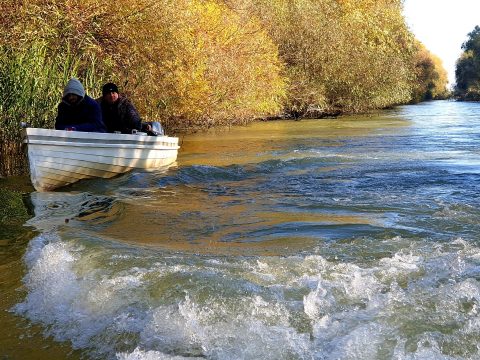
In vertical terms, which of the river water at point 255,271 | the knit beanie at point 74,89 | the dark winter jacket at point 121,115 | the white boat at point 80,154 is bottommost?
the river water at point 255,271

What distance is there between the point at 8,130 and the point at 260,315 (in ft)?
25.4

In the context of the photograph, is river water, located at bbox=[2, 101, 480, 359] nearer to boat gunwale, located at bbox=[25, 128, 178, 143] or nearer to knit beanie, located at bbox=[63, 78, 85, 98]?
boat gunwale, located at bbox=[25, 128, 178, 143]

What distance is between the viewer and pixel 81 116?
377 inches

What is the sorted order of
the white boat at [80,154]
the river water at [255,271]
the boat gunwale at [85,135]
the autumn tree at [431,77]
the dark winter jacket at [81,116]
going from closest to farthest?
the river water at [255,271], the boat gunwale at [85,135], the white boat at [80,154], the dark winter jacket at [81,116], the autumn tree at [431,77]

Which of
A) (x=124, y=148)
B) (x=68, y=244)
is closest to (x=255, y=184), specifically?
(x=124, y=148)

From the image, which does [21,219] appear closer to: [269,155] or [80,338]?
[80,338]

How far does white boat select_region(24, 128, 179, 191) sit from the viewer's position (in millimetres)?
8586

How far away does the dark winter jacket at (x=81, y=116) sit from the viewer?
952 centimetres

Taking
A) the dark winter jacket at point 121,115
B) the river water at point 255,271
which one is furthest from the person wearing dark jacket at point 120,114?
the river water at point 255,271

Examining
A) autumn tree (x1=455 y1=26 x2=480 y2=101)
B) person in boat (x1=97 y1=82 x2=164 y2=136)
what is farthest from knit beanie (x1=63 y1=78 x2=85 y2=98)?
autumn tree (x1=455 y1=26 x2=480 y2=101)

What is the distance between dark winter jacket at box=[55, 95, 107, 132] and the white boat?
0.36 metres

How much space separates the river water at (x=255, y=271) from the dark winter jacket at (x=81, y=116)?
0.95 meters

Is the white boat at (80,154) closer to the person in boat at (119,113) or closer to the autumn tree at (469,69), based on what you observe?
the person in boat at (119,113)

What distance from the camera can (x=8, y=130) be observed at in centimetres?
1018
